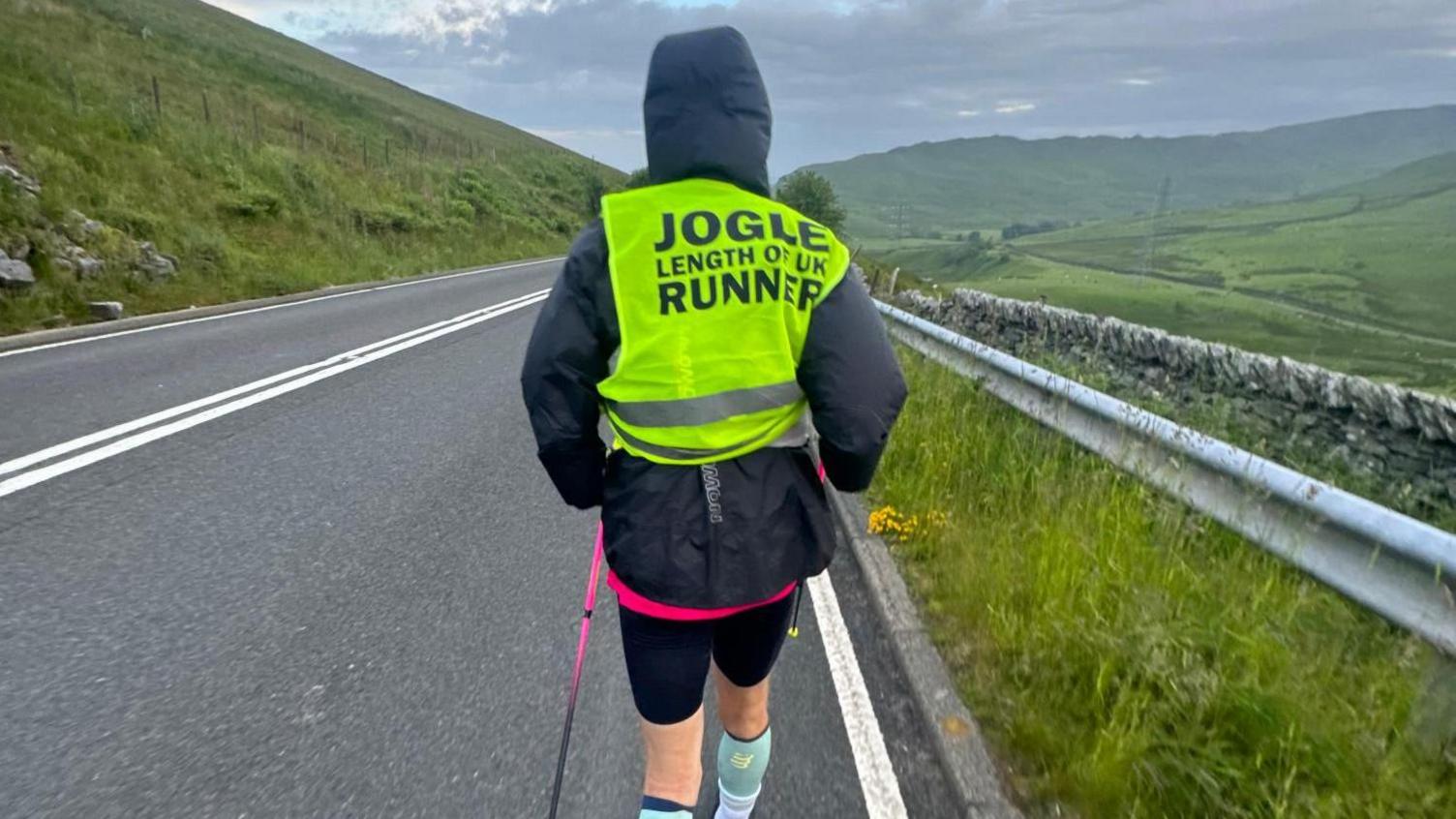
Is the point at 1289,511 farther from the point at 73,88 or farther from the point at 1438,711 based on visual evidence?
the point at 73,88

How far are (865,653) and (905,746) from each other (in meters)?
0.77

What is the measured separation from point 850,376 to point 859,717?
1.98 metres

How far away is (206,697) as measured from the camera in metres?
3.36

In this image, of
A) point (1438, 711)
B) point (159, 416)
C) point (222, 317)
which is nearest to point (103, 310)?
point (222, 317)

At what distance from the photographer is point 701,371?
1.84 meters

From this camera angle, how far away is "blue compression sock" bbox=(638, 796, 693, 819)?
2.09 meters

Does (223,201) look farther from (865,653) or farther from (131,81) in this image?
(865,653)

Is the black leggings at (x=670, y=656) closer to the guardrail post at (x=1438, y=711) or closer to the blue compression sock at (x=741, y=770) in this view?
the blue compression sock at (x=741, y=770)

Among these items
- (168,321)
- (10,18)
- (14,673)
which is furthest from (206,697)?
(10,18)

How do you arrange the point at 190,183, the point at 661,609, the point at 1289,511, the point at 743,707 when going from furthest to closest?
the point at 190,183 < the point at 1289,511 < the point at 743,707 < the point at 661,609

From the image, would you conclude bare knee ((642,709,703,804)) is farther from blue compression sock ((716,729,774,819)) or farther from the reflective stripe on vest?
the reflective stripe on vest

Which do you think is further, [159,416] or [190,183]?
[190,183]

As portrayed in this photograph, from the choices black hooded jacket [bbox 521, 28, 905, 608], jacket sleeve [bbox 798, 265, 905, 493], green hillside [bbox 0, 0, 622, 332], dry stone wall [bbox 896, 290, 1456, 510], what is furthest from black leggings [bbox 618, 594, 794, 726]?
green hillside [bbox 0, 0, 622, 332]

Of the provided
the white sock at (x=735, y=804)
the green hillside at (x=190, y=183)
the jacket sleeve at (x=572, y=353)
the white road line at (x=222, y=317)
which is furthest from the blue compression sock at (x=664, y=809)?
the green hillside at (x=190, y=183)
